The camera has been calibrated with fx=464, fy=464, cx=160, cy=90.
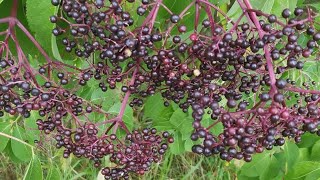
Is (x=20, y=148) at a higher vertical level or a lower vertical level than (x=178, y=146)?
lower

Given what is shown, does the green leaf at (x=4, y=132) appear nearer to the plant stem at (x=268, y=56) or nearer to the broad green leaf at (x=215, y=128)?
the broad green leaf at (x=215, y=128)

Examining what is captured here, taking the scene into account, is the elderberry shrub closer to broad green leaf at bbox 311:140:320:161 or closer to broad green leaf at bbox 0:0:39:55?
broad green leaf at bbox 0:0:39:55

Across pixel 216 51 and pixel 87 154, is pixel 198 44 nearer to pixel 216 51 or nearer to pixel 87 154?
pixel 216 51

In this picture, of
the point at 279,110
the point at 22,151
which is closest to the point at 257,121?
the point at 279,110

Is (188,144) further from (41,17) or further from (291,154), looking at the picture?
(41,17)

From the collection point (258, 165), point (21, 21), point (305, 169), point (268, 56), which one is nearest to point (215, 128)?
point (305, 169)
